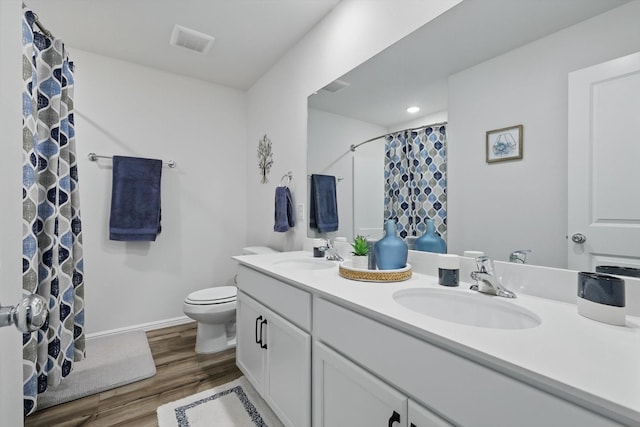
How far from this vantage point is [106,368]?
1947 millimetres

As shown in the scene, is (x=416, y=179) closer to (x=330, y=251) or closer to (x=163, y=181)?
(x=330, y=251)

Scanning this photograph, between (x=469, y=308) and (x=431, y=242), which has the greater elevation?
(x=431, y=242)

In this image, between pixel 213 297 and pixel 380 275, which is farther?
pixel 213 297

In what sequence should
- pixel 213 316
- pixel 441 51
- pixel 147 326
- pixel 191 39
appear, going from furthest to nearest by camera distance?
pixel 147 326, pixel 191 39, pixel 213 316, pixel 441 51

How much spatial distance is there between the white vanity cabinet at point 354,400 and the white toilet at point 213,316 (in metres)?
1.21

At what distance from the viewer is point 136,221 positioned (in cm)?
246

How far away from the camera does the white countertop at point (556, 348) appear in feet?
1.58

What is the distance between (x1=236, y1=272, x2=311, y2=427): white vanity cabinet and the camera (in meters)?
1.17

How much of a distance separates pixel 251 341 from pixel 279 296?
0.50m

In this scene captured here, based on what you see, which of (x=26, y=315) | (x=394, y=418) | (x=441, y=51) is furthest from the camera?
(x=441, y=51)

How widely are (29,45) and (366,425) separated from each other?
212 cm

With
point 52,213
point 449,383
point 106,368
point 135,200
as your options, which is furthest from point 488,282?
point 135,200

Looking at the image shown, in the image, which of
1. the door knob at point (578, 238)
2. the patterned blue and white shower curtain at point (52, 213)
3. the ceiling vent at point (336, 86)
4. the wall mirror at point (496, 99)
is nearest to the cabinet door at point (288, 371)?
the wall mirror at point (496, 99)

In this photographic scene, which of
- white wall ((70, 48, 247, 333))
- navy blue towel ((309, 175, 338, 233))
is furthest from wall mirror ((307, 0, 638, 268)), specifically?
white wall ((70, 48, 247, 333))
